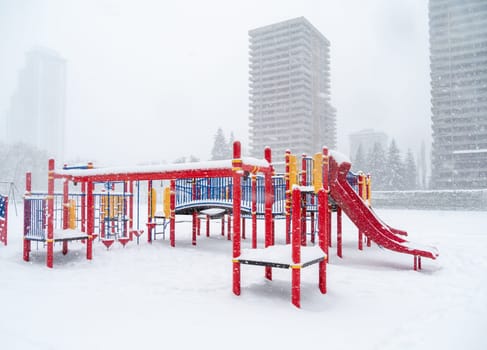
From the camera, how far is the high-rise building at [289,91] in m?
112

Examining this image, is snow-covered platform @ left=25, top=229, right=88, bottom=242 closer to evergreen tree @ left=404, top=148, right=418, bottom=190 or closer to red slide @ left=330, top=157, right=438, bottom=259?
red slide @ left=330, top=157, right=438, bottom=259

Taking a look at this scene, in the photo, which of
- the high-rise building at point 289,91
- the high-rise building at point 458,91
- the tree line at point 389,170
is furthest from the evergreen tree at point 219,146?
the high-rise building at point 289,91

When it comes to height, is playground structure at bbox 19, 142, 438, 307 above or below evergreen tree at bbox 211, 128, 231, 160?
below

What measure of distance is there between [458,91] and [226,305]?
84807 millimetres

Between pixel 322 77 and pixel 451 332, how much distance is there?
128m

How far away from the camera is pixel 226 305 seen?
6234mm

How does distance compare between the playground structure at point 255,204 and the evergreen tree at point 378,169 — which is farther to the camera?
the evergreen tree at point 378,169

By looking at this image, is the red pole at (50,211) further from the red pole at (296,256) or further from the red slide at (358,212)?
the red slide at (358,212)

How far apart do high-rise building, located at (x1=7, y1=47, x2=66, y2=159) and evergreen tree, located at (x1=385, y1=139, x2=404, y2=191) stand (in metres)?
141

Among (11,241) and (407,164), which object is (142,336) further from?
(407,164)

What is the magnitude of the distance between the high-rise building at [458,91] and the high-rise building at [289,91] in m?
39.3

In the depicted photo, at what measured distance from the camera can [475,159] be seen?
236ft

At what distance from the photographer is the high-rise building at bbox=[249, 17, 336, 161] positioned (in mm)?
111875

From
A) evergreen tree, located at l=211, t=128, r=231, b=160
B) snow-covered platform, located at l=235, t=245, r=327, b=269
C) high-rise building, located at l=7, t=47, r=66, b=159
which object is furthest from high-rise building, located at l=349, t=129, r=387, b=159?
snow-covered platform, located at l=235, t=245, r=327, b=269
